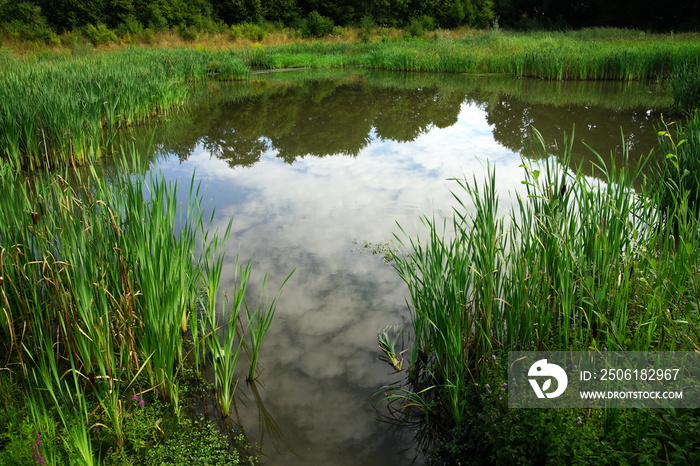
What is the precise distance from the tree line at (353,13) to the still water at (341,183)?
1552 centimetres

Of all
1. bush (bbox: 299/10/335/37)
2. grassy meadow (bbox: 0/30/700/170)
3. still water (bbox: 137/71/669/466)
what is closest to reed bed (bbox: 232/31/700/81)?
grassy meadow (bbox: 0/30/700/170)

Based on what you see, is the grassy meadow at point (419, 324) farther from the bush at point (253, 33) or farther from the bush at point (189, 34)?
the bush at point (253, 33)

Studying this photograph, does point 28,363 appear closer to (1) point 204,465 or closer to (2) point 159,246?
(2) point 159,246

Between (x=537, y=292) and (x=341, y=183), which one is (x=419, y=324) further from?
(x=341, y=183)

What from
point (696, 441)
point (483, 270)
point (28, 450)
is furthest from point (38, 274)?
point (696, 441)

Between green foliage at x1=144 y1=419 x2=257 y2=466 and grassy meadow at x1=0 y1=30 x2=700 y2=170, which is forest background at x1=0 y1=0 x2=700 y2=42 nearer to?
grassy meadow at x1=0 y1=30 x2=700 y2=170

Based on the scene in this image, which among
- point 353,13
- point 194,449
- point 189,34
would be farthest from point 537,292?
point 353,13

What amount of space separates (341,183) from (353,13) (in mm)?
29587

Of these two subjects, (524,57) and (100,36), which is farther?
(100,36)

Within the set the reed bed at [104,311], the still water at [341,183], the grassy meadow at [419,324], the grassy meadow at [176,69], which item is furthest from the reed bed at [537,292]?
the grassy meadow at [176,69]

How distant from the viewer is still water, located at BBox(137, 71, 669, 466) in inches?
92.0
